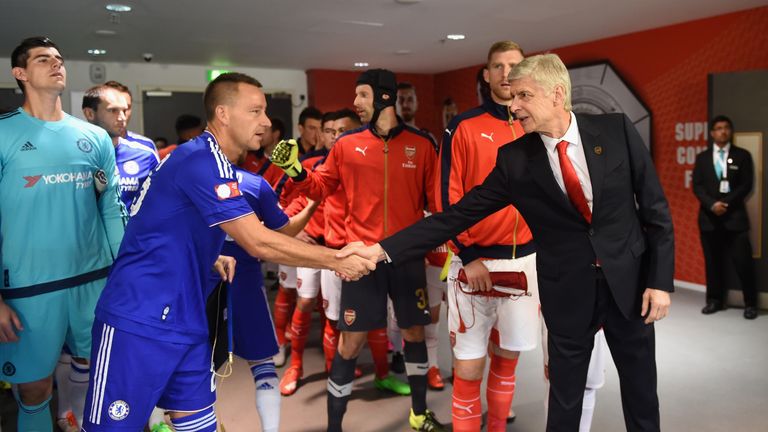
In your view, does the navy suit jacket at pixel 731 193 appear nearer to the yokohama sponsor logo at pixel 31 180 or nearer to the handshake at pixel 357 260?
the handshake at pixel 357 260

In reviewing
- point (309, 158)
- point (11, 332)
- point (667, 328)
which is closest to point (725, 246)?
point (667, 328)

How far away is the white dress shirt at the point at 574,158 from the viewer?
203 centimetres

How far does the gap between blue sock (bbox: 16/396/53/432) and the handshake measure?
1315mm

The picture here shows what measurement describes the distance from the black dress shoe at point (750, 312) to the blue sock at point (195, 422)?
5.12m

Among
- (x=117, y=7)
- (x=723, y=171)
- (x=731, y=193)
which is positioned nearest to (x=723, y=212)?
(x=731, y=193)

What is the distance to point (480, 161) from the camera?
2660mm

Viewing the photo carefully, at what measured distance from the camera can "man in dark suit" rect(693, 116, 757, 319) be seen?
571 cm

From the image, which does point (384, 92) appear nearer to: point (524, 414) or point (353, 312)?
point (353, 312)

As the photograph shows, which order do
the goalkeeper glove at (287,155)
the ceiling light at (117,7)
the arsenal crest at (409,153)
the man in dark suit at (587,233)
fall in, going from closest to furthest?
the man in dark suit at (587,233)
the goalkeeper glove at (287,155)
the arsenal crest at (409,153)
the ceiling light at (117,7)

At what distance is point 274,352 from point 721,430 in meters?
2.26

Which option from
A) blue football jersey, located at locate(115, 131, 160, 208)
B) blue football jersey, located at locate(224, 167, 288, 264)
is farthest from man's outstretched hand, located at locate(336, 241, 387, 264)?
blue football jersey, located at locate(115, 131, 160, 208)

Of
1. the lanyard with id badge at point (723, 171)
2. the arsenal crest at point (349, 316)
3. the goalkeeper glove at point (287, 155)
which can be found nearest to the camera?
the goalkeeper glove at point (287, 155)

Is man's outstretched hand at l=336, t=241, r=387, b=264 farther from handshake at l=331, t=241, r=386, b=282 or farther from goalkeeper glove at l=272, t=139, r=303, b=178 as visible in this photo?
goalkeeper glove at l=272, t=139, r=303, b=178

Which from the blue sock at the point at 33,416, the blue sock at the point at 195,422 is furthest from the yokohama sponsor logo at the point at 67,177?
the blue sock at the point at 195,422
